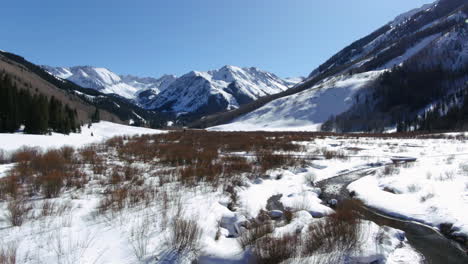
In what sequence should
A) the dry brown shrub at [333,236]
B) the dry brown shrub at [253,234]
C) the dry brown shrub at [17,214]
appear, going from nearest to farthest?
the dry brown shrub at [333,236] < the dry brown shrub at [253,234] < the dry brown shrub at [17,214]

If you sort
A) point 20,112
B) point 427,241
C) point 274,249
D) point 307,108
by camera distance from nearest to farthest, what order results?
point 274,249
point 427,241
point 20,112
point 307,108

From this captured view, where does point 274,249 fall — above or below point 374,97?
below

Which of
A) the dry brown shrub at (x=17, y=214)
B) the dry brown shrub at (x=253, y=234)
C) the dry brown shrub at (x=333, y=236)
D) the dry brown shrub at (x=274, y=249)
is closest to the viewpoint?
the dry brown shrub at (x=274, y=249)

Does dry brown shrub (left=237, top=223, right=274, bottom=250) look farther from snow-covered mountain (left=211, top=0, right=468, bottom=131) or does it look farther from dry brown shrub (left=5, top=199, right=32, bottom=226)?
snow-covered mountain (left=211, top=0, right=468, bottom=131)

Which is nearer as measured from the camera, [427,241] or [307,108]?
[427,241]

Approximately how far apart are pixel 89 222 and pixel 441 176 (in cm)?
1482

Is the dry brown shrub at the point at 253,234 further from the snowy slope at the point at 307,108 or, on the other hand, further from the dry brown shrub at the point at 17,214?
the snowy slope at the point at 307,108

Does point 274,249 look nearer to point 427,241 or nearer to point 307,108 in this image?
point 427,241

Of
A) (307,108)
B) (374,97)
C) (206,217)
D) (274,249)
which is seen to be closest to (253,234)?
(274,249)

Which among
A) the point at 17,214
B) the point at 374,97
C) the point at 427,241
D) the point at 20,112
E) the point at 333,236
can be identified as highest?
the point at 374,97

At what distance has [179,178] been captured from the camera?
1169cm

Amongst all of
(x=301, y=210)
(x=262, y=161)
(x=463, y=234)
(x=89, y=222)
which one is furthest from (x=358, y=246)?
(x=262, y=161)

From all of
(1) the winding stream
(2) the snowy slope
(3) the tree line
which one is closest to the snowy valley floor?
(1) the winding stream

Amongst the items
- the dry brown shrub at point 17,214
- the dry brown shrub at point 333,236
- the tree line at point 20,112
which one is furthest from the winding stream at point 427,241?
the tree line at point 20,112
